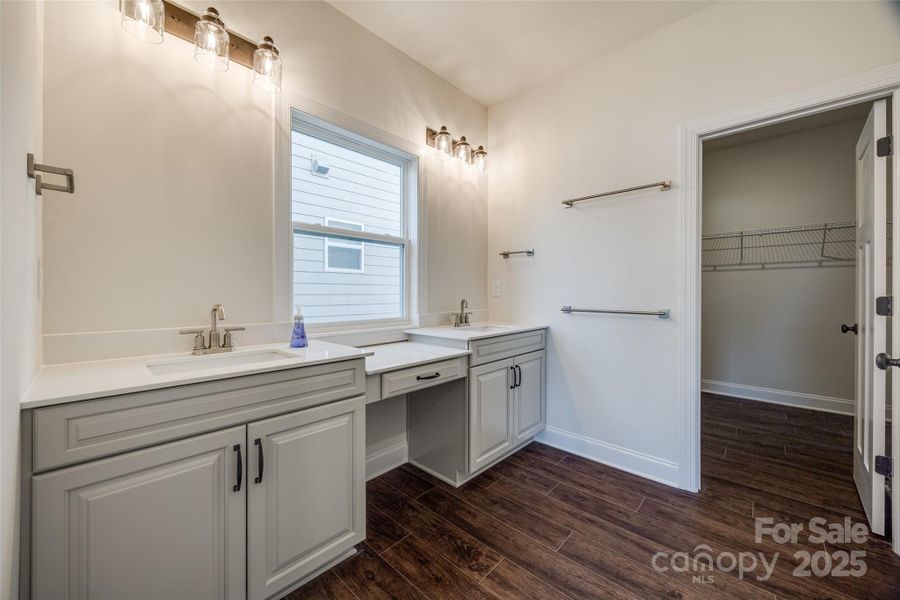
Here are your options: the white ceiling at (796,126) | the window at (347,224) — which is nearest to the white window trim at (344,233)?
the window at (347,224)

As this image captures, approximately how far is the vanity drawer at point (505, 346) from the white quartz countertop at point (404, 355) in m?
0.08

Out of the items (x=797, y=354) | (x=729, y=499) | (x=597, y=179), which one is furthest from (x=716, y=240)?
(x=729, y=499)

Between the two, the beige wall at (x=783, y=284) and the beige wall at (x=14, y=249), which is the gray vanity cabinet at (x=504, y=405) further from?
the beige wall at (x=783, y=284)

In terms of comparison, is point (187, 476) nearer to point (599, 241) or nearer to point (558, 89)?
point (599, 241)

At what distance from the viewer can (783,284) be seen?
3652 millimetres

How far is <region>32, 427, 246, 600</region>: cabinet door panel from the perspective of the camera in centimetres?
97

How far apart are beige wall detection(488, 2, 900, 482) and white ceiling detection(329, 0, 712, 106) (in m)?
0.14

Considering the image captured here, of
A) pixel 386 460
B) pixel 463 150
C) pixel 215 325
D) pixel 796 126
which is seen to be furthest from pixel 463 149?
pixel 796 126

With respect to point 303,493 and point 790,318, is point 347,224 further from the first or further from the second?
point 790,318

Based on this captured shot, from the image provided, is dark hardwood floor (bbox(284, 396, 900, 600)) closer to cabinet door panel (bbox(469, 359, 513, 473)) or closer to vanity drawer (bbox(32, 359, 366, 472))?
cabinet door panel (bbox(469, 359, 513, 473))

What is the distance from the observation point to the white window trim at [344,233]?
1905 mm

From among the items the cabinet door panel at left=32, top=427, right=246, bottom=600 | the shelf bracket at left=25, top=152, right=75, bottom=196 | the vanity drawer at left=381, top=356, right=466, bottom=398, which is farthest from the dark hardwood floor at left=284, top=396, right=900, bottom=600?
the shelf bracket at left=25, top=152, right=75, bottom=196

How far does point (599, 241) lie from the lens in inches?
100

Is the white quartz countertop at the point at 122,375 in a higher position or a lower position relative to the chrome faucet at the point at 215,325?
lower
